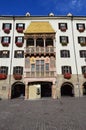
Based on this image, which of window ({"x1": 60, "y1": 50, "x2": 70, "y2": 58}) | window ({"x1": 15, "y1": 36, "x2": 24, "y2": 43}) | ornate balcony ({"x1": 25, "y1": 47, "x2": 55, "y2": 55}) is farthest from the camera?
window ({"x1": 15, "y1": 36, "x2": 24, "y2": 43})

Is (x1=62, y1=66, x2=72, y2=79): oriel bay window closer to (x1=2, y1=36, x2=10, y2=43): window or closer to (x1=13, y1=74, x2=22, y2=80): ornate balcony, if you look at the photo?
(x1=13, y1=74, x2=22, y2=80): ornate balcony

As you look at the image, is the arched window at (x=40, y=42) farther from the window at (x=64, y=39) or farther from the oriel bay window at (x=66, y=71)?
the oriel bay window at (x=66, y=71)

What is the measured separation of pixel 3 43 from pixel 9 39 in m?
1.61

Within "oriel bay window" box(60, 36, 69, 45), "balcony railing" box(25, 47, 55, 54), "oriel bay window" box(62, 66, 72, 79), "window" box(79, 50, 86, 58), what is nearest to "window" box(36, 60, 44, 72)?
"balcony railing" box(25, 47, 55, 54)

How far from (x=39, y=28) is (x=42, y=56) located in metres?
6.57

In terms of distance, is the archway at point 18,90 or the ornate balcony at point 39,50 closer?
the ornate balcony at point 39,50

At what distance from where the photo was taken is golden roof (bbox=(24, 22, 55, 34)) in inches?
1340

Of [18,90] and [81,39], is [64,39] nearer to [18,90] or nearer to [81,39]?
[81,39]

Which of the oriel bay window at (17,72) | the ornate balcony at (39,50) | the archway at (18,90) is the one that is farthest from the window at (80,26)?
the archway at (18,90)

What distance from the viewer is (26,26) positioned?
35.6 m

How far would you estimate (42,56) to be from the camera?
107 feet

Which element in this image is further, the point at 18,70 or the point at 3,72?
the point at 18,70

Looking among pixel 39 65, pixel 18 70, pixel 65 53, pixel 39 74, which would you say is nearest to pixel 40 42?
pixel 39 65

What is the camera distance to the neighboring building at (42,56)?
31.5 meters
